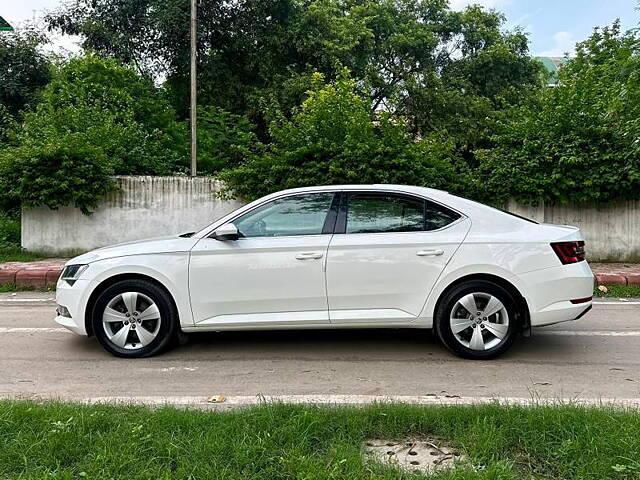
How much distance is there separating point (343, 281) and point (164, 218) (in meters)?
7.80

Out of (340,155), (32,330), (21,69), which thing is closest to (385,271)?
(32,330)

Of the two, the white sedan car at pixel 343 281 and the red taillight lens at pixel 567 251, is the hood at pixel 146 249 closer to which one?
the white sedan car at pixel 343 281

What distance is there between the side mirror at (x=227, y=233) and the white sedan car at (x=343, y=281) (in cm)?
1

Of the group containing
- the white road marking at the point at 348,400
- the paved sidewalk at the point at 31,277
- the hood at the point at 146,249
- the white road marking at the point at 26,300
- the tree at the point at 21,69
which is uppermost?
the tree at the point at 21,69

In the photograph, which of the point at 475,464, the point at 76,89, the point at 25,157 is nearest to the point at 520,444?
the point at 475,464

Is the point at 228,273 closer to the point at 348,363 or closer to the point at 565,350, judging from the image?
the point at 348,363

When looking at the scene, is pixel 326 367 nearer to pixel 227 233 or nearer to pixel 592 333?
pixel 227 233

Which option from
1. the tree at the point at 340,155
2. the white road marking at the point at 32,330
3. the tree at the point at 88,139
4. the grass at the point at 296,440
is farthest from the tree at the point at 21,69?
the grass at the point at 296,440

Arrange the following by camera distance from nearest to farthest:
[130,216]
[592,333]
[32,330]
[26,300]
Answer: [592,333]
[32,330]
[26,300]
[130,216]

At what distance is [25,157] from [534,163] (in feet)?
31.7

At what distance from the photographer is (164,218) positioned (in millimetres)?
11898

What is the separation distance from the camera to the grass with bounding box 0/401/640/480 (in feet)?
8.94

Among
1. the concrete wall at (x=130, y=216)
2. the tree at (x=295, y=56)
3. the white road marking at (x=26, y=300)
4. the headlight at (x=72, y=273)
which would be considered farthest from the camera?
the tree at (x=295, y=56)

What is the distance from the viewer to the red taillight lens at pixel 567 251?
193 inches
